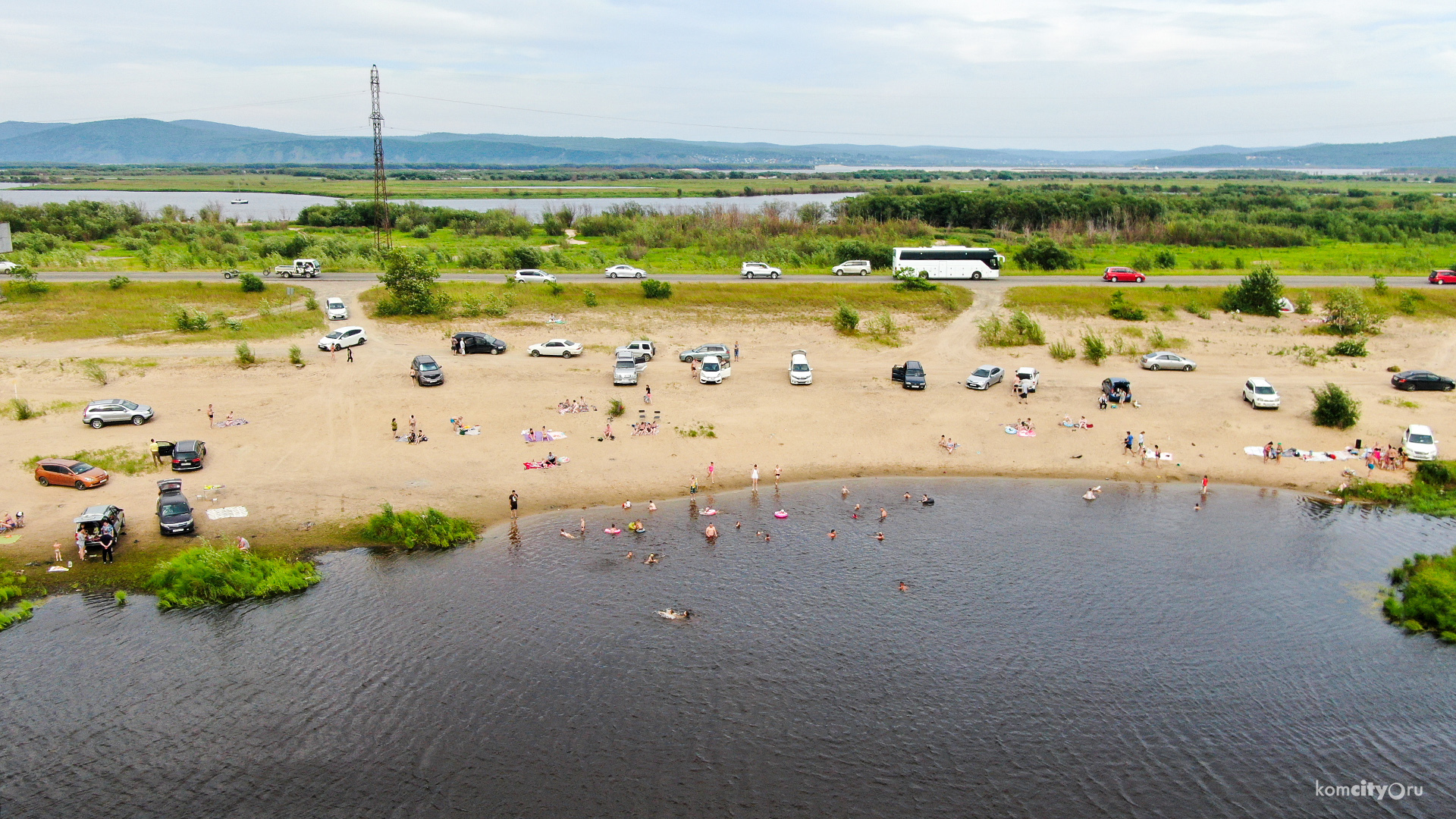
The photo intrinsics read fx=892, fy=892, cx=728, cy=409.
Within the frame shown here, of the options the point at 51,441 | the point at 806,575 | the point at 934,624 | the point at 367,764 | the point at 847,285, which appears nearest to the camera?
the point at 367,764

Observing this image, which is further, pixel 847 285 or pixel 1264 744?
pixel 847 285

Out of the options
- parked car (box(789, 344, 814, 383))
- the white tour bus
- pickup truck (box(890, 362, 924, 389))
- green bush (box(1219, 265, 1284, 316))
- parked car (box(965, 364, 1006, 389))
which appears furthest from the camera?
the white tour bus

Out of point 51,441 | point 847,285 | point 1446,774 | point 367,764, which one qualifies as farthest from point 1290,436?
point 51,441

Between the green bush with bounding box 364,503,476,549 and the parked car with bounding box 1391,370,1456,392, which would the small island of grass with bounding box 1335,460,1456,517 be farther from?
the green bush with bounding box 364,503,476,549

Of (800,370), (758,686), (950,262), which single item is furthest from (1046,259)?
(758,686)

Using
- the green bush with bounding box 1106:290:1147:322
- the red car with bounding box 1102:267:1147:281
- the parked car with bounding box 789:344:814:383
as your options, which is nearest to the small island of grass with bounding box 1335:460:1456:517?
the green bush with bounding box 1106:290:1147:322

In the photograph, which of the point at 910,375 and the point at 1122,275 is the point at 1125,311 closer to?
the point at 1122,275

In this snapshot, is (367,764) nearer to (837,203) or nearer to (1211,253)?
(1211,253)
